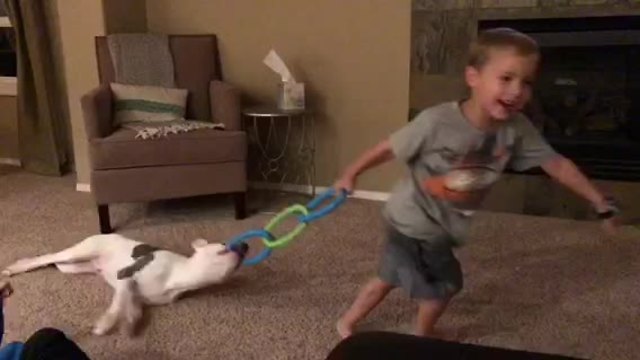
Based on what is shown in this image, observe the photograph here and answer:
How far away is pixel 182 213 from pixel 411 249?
1704mm

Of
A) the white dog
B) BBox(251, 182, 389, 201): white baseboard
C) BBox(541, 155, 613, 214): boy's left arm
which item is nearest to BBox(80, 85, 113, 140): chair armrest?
the white dog

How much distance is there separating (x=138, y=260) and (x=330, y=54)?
1690 mm

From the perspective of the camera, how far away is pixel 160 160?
2754 mm

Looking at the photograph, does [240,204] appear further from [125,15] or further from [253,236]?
[125,15]

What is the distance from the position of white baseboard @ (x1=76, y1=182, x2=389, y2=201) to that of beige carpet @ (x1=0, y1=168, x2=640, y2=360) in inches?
11.9

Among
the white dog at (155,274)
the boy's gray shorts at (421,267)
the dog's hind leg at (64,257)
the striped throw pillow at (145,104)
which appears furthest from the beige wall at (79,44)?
the boy's gray shorts at (421,267)

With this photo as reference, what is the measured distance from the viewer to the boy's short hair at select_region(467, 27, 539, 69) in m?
1.45

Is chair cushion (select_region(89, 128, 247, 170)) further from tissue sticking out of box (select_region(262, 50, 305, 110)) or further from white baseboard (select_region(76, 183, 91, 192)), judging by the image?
white baseboard (select_region(76, 183, 91, 192))

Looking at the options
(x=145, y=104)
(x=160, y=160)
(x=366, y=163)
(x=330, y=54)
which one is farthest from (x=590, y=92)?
(x=145, y=104)

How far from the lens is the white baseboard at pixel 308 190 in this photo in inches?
131

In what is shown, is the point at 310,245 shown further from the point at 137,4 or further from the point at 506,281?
the point at 137,4

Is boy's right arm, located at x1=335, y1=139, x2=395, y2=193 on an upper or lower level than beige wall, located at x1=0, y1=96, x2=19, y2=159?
upper

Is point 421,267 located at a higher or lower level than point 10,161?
higher

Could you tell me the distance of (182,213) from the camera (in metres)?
3.10
